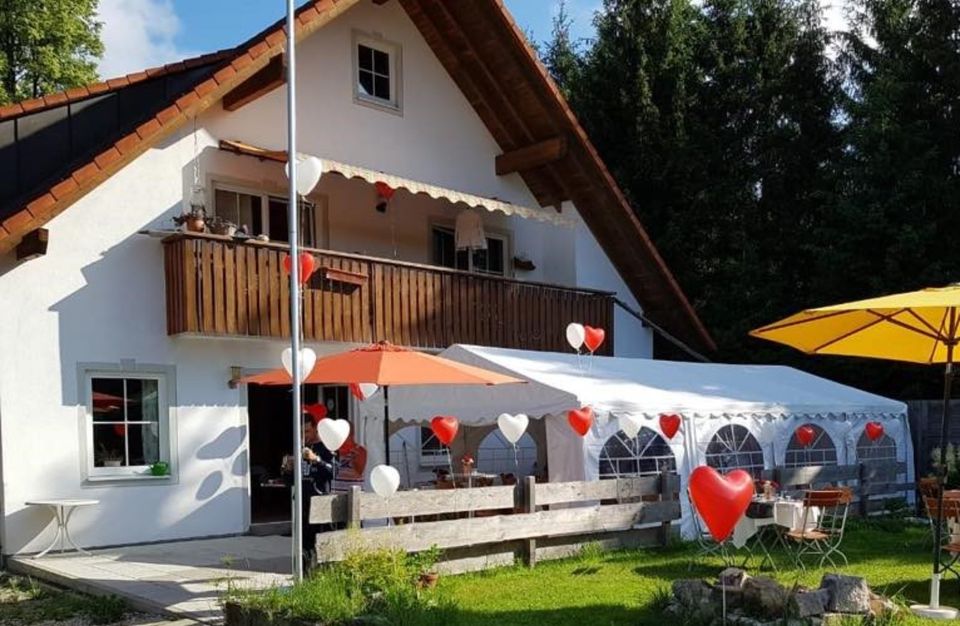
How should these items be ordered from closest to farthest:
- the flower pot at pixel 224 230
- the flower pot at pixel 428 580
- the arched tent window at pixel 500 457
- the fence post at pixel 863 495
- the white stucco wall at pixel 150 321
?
1. the flower pot at pixel 428 580
2. the white stucco wall at pixel 150 321
3. the flower pot at pixel 224 230
4. the fence post at pixel 863 495
5. the arched tent window at pixel 500 457

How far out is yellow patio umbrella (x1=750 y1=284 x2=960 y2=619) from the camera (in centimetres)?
681

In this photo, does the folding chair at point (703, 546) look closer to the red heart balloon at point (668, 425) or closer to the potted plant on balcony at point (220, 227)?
the red heart balloon at point (668, 425)

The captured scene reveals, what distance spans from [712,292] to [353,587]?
15649mm

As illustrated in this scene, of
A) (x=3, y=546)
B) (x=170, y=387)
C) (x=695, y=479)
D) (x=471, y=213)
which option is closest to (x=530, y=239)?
(x=471, y=213)

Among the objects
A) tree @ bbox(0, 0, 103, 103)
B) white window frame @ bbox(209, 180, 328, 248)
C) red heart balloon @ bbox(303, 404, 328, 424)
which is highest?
tree @ bbox(0, 0, 103, 103)

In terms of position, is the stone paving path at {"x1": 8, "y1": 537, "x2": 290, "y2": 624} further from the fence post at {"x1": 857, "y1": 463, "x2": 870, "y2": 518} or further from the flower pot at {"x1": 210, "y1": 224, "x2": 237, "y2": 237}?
the fence post at {"x1": 857, "y1": 463, "x2": 870, "y2": 518}

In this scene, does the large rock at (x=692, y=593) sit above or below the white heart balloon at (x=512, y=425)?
below

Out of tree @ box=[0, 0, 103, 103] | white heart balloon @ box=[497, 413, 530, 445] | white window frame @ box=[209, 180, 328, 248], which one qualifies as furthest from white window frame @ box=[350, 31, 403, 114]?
tree @ box=[0, 0, 103, 103]

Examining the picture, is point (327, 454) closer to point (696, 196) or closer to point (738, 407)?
point (738, 407)

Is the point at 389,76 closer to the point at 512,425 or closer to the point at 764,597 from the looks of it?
the point at 512,425

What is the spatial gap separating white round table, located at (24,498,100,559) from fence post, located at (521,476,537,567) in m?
4.63

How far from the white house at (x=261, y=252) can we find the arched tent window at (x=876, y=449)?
0.96 ft

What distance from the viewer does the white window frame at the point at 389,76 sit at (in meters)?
14.1

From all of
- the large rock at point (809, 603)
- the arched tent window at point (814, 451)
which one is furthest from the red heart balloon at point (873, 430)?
the large rock at point (809, 603)
